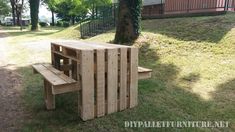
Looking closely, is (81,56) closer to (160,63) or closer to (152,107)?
(152,107)

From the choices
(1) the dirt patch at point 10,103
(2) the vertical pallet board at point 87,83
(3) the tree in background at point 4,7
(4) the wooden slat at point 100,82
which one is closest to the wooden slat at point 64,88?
(2) the vertical pallet board at point 87,83

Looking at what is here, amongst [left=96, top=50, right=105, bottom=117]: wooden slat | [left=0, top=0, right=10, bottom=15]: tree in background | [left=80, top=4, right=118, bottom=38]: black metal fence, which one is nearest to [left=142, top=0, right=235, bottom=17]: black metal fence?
[left=80, top=4, right=118, bottom=38]: black metal fence

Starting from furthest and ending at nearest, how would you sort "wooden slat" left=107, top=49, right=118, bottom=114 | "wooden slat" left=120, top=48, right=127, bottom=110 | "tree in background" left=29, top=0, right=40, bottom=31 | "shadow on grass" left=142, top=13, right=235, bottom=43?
"tree in background" left=29, top=0, right=40, bottom=31
"shadow on grass" left=142, top=13, right=235, bottom=43
"wooden slat" left=120, top=48, right=127, bottom=110
"wooden slat" left=107, top=49, right=118, bottom=114

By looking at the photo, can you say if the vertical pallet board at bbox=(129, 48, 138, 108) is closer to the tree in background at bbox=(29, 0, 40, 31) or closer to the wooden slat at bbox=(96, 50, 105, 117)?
the wooden slat at bbox=(96, 50, 105, 117)

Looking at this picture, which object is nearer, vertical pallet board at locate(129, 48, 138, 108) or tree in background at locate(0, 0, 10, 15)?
vertical pallet board at locate(129, 48, 138, 108)

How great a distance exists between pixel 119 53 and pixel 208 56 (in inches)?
141

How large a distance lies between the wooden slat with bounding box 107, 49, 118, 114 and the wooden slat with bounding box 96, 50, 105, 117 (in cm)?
10

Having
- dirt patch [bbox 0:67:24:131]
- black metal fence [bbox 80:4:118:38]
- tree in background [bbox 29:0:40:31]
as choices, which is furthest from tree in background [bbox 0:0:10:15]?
dirt patch [bbox 0:67:24:131]

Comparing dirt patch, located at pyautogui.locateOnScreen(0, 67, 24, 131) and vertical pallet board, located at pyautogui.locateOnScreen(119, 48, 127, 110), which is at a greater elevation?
vertical pallet board, located at pyautogui.locateOnScreen(119, 48, 127, 110)

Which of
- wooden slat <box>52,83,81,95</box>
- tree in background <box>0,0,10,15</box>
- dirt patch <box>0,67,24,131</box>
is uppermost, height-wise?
tree in background <box>0,0,10,15</box>

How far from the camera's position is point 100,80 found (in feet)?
12.3

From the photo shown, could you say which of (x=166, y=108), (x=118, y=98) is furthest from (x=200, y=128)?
(x=118, y=98)

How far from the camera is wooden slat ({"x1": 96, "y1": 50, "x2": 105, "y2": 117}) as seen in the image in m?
3.68

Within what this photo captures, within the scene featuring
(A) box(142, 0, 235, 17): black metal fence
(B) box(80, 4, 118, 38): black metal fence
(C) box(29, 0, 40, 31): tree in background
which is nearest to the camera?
(A) box(142, 0, 235, 17): black metal fence
